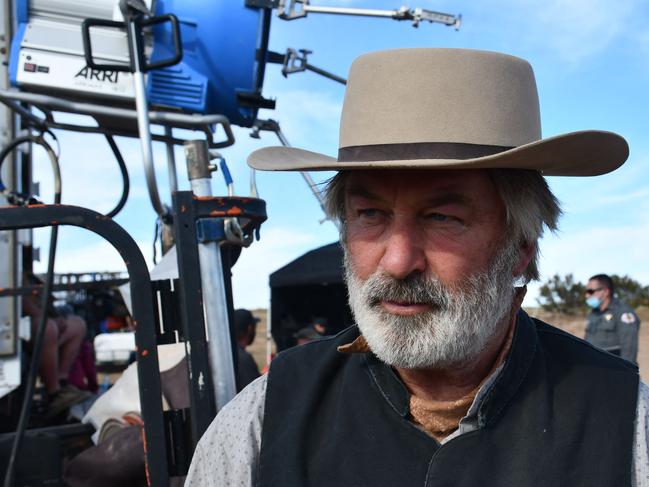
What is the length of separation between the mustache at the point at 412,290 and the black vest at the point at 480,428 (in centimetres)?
20

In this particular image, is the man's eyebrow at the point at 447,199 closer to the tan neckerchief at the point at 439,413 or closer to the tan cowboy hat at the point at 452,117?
the tan cowboy hat at the point at 452,117

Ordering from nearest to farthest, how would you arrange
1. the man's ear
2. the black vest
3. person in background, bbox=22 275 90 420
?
the black vest
the man's ear
person in background, bbox=22 275 90 420

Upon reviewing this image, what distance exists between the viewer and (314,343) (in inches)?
76.4

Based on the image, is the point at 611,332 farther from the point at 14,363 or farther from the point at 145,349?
the point at 145,349

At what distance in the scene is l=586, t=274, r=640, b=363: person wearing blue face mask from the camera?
8323 millimetres

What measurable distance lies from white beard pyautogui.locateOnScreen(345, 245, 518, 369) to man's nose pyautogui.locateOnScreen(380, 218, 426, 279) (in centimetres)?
3

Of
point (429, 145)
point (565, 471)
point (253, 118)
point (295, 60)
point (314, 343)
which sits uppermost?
point (295, 60)

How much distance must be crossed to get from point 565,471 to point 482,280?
458mm

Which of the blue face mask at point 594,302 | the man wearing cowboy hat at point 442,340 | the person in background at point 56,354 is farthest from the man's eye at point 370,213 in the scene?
the blue face mask at point 594,302

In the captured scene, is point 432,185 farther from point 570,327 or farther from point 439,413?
point 570,327

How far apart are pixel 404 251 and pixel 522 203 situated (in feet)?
1.16

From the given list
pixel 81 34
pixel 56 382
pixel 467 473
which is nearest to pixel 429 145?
pixel 467 473

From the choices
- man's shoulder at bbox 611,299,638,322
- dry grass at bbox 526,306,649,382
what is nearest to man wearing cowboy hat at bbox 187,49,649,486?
man's shoulder at bbox 611,299,638,322

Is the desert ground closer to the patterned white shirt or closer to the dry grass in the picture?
the dry grass
